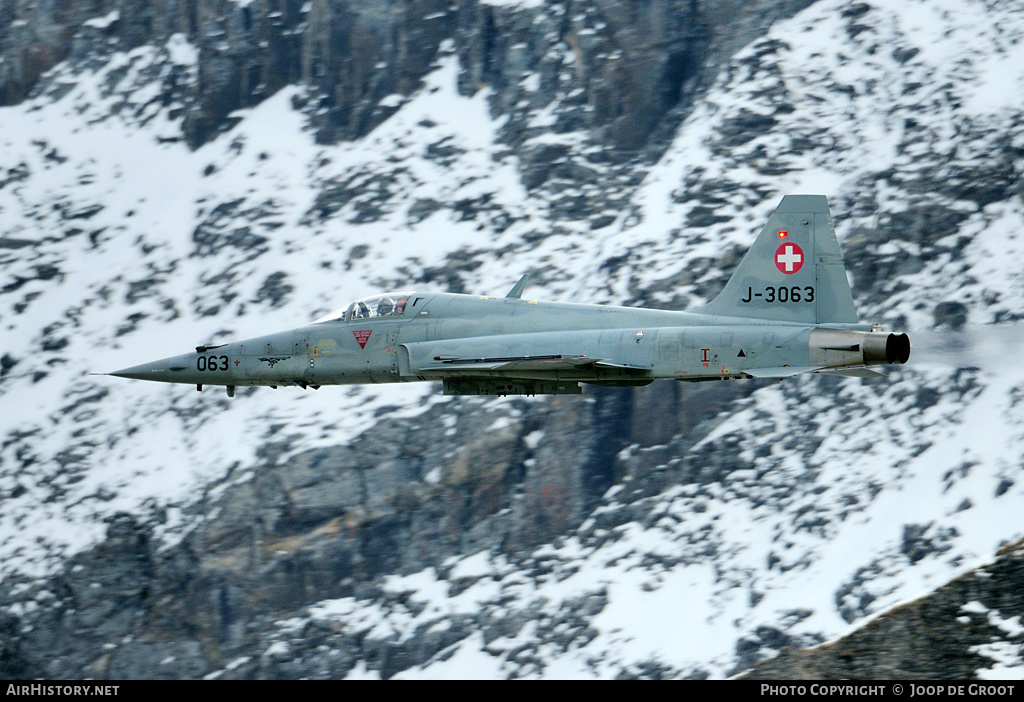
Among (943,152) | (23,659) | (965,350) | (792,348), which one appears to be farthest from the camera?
(23,659)

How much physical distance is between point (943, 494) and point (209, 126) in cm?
4786

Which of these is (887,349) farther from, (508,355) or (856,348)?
(508,355)

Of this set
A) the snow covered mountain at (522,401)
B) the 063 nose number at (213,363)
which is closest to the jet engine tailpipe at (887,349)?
the 063 nose number at (213,363)

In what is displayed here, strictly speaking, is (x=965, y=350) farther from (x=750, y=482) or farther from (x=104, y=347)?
(x=104, y=347)

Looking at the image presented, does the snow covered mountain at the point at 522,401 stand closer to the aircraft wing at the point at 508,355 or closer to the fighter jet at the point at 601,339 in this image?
the fighter jet at the point at 601,339

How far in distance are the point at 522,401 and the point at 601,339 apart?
31379mm

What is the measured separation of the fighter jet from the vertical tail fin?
0.07 feet

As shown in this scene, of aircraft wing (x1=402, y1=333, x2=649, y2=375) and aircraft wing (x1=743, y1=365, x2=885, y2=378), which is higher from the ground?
aircraft wing (x1=743, y1=365, x2=885, y2=378)

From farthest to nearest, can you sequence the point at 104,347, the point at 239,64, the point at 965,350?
Result: the point at 239,64 → the point at 104,347 → the point at 965,350

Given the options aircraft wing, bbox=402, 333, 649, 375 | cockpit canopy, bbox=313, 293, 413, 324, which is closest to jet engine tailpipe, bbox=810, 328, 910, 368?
aircraft wing, bbox=402, 333, 649, 375

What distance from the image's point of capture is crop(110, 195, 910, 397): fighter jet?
107 ft

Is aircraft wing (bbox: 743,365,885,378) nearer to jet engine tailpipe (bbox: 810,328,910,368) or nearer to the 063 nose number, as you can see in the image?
jet engine tailpipe (bbox: 810,328,910,368)

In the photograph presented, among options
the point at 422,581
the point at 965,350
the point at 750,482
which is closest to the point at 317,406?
the point at 422,581

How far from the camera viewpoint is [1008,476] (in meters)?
56.2
